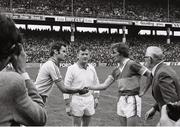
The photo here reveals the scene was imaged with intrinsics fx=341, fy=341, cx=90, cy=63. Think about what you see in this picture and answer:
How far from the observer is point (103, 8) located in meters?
47.4

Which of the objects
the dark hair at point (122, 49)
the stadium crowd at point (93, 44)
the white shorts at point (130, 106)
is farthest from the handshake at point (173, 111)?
the stadium crowd at point (93, 44)

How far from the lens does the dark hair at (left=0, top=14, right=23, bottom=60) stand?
2.06 meters

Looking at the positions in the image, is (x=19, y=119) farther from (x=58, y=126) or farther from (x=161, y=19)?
(x=161, y=19)

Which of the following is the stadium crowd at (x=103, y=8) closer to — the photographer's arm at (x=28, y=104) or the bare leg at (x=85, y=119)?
the bare leg at (x=85, y=119)

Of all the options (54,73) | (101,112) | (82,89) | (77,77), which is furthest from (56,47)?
(101,112)

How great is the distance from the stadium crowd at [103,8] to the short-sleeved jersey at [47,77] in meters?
33.6

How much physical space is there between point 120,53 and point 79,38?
4018 centimetres

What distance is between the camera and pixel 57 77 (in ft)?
18.7

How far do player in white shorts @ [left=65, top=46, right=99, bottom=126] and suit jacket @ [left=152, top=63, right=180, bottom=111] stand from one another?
192 cm

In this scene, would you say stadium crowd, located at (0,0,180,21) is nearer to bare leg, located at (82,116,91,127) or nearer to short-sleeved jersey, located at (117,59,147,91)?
bare leg, located at (82,116,91,127)

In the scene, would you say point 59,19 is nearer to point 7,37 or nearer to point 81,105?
point 81,105

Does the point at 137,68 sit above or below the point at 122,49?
below

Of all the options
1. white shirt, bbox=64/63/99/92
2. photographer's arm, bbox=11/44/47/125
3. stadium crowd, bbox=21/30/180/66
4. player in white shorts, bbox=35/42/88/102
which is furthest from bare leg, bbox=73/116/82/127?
stadium crowd, bbox=21/30/180/66

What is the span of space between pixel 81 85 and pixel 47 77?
0.97 m
